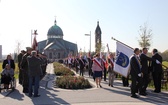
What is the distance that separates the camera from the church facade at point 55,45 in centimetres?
14000

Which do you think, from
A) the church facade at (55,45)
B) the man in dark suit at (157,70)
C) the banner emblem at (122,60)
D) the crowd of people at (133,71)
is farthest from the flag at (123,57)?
the church facade at (55,45)

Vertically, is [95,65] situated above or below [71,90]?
above

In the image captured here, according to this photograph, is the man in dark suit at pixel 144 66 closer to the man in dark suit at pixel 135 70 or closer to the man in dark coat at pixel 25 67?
the man in dark suit at pixel 135 70

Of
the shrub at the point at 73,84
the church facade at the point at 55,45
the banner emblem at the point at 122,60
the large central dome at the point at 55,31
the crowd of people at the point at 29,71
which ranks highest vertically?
the large central dome at the point at 55,31

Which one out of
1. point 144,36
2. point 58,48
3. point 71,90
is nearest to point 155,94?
point 71,90

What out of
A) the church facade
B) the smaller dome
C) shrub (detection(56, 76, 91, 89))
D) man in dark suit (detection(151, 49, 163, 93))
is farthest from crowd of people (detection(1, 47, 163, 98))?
the smaller dome

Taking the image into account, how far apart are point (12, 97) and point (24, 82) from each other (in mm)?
1689

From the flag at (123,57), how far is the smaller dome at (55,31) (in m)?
128

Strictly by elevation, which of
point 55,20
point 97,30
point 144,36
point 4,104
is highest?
point 55,20

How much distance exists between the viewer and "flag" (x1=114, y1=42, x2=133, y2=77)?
54.9ft

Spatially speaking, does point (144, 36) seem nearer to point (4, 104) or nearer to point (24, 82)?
point (24, 82)

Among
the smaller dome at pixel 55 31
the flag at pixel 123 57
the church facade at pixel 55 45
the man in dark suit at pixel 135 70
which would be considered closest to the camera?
the man in dark suit at pixel 135 70

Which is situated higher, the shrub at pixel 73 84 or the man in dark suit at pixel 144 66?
the man in dark suit at pixel 144 66

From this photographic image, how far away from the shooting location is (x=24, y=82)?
15344 millimetres
